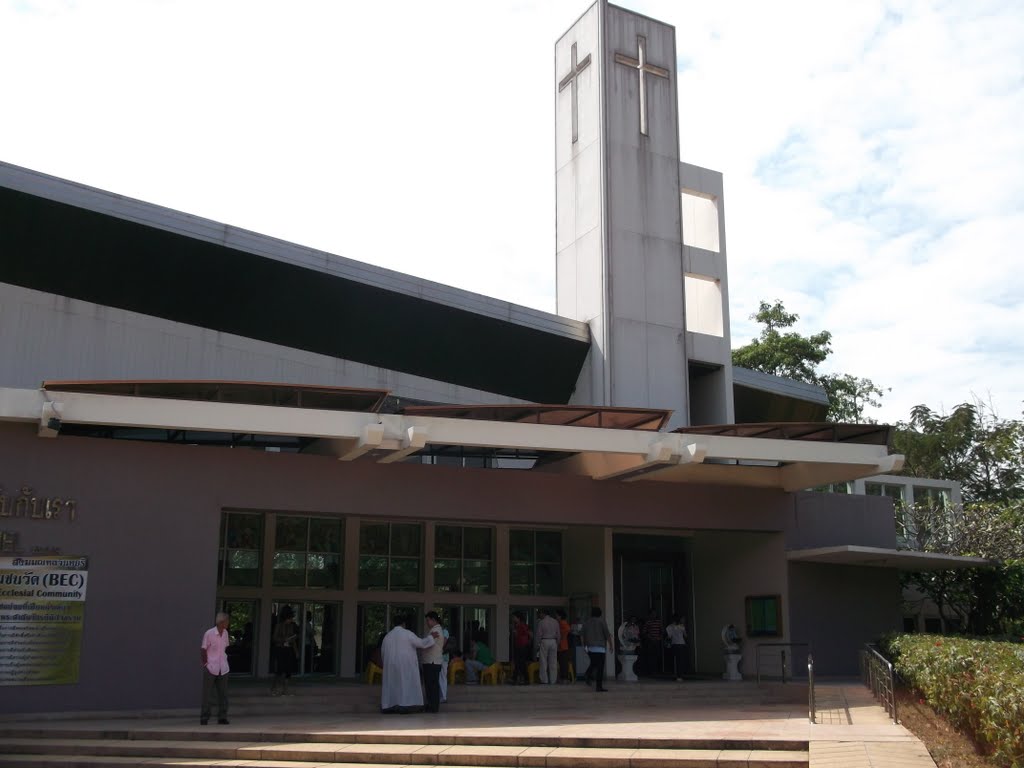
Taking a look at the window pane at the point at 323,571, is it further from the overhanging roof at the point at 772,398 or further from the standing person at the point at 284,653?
the overhanging roof at the point at 772,398

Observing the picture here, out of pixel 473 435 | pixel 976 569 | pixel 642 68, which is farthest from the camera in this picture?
pixel 642 68

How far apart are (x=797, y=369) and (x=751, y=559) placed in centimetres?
2438

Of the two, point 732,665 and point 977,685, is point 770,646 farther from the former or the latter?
point 977,685

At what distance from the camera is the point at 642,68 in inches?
941

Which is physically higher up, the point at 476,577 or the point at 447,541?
the point at 447,541

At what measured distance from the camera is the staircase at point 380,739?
1090 centimetres

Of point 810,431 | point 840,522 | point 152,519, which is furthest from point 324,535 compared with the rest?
point 840,522

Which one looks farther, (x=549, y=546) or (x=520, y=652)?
(x=549, y=546)

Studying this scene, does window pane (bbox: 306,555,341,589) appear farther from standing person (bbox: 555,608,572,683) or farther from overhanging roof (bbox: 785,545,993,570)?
overhanging roof (bbox: 785,545,993,570)

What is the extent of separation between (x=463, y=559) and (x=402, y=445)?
21.6 ft

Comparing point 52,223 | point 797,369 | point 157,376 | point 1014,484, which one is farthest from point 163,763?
point 1014,484

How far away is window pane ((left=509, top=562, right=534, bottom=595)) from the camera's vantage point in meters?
21.2

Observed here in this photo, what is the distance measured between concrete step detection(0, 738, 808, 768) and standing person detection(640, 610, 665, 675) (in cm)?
830

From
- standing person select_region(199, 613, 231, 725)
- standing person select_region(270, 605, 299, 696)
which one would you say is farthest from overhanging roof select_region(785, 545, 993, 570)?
standing person select_region(199, 613, 231, 725)
